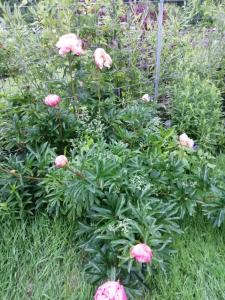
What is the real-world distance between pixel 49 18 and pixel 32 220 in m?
1.46

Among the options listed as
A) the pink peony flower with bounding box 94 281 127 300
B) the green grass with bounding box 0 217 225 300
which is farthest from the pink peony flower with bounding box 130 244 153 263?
the green grass with bounding box 0 217 225 300

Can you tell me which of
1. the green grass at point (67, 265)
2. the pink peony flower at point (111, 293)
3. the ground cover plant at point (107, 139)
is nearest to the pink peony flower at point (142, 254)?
the ground cover plant at point (107, 139)

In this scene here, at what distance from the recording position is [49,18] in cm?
242

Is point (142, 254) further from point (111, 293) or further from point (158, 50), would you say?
point (158, 50)

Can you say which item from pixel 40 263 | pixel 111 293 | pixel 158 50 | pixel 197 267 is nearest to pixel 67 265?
pixel 40 263

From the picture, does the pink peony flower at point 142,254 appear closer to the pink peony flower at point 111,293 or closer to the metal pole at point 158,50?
the pink peony flower at point 111,293

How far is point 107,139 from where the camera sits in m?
2.34

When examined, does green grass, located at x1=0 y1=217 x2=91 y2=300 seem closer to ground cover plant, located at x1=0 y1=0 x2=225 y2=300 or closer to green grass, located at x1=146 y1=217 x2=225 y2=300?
ground cover plant, located at x1=0 y1=0 x2=225 y2=300

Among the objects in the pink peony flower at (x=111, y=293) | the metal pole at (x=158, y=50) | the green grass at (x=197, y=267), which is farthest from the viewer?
the metal pole at (x=158, y=50)

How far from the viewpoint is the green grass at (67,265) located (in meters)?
1.66

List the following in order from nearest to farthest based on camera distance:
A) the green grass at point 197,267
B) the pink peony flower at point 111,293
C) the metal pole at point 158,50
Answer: the pink peony flower at point 111,293
the green grass at point 197,267
the metal pole at point 158,50

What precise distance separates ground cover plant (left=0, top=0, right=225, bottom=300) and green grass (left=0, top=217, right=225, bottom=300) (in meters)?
0.03

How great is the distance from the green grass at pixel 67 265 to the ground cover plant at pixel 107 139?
0.03 metres

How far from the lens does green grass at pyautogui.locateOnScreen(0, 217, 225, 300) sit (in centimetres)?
166
